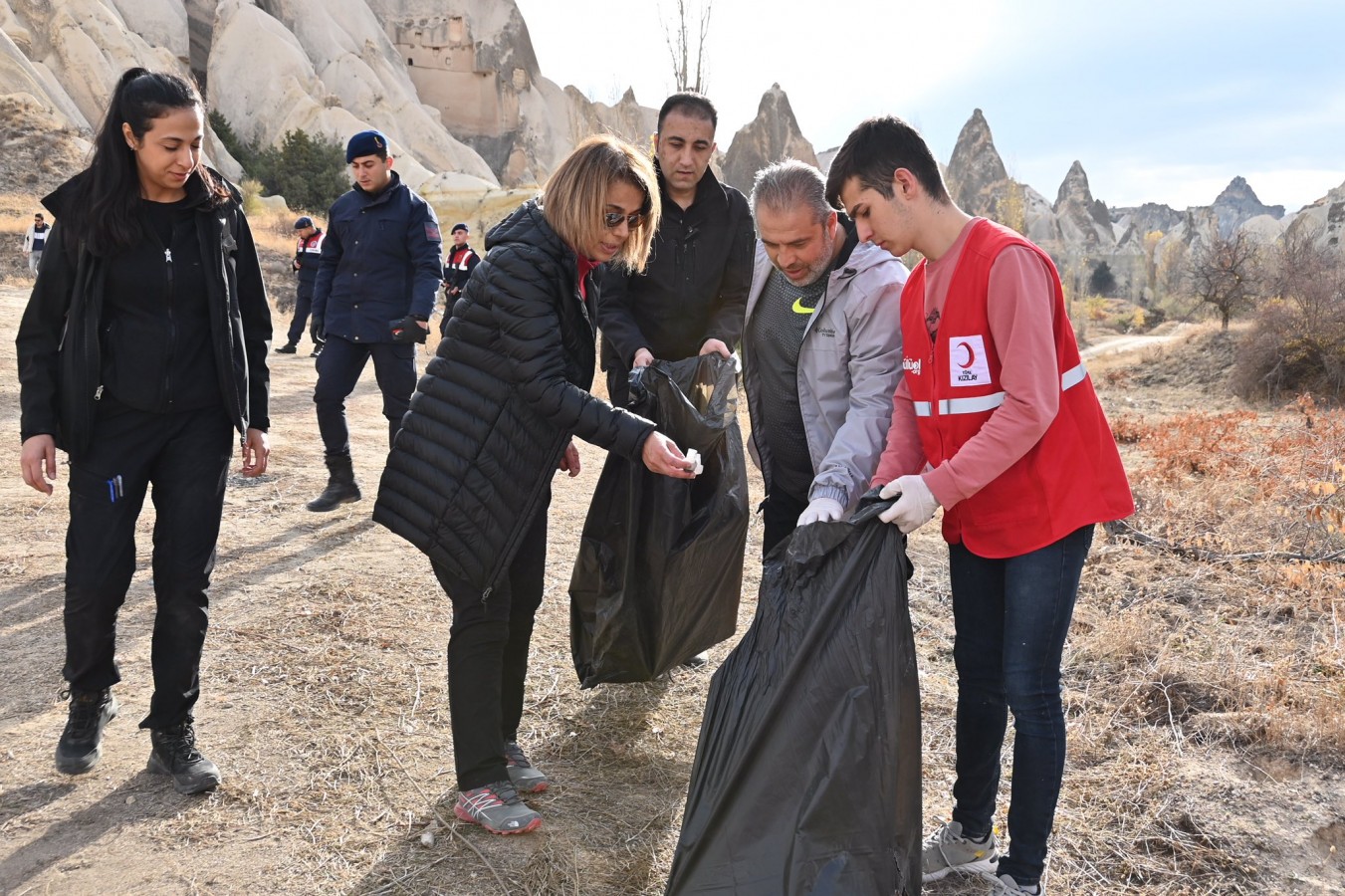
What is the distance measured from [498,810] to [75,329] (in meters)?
1.62

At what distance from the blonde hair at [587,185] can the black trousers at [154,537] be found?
3.78 feet

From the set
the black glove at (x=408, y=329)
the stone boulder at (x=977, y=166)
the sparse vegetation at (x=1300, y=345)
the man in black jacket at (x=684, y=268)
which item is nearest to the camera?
the man in black jacket at (x=684, y=268)

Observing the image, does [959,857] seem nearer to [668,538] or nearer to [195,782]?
[668,538]

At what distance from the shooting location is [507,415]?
225 cm

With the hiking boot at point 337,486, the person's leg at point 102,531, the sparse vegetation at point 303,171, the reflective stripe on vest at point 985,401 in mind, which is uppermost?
the sparse vegetation at point 303,171

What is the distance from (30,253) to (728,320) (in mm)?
14368

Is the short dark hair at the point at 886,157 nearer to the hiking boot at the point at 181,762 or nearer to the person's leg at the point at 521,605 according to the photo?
the person's leg at the point at 521,605

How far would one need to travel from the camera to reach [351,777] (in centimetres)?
268

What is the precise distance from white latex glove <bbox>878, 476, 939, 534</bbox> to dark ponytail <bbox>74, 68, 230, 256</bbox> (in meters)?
1.92

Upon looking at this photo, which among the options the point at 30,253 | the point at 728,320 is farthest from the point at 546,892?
the point at 30,253

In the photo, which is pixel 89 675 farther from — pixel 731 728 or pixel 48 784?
pixel 731 728

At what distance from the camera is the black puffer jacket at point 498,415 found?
218 cm

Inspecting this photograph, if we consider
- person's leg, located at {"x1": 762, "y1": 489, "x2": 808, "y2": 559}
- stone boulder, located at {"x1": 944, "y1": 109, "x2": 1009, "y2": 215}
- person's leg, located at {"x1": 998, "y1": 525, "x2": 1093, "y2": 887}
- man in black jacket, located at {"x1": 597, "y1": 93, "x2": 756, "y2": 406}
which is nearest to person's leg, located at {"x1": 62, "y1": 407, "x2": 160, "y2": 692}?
man in black jacket, located at {"x1": 597, "y1": 93, "x2": 756, "y2": 406}

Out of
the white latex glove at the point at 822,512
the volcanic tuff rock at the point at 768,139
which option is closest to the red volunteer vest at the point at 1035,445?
the white latex glove at the point at 822,512
